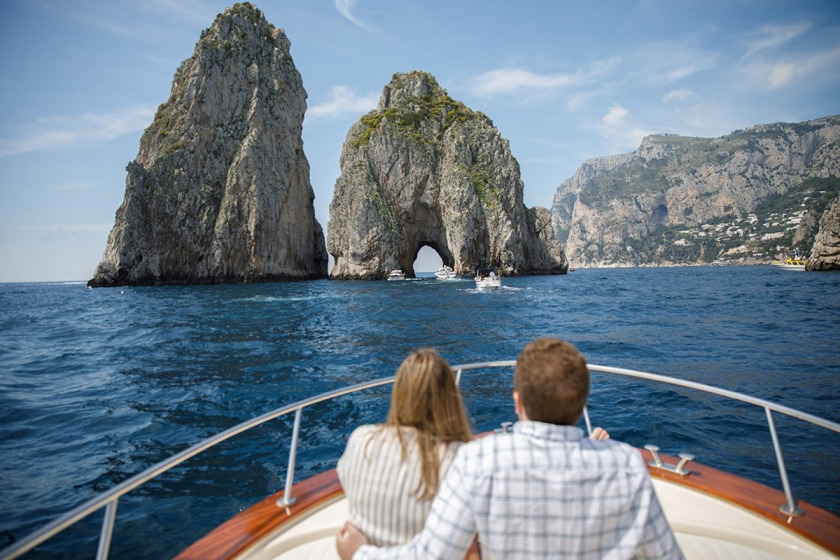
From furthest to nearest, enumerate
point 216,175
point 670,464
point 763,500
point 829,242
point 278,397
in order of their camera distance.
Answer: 1. point 216,175
2. point 829,242
3. point 278,397
4. point 670,464
5. point 763,500

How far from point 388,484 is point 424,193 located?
243ft

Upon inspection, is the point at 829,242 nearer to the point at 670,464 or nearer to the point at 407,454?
the point at 670,464

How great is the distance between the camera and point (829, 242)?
2103 inches

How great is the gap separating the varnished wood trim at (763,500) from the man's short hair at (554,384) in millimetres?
2430

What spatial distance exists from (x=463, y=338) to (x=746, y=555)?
1419 cm

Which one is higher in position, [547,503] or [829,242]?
[829,242]

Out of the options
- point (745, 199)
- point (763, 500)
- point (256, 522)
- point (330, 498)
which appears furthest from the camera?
point (745, 199)

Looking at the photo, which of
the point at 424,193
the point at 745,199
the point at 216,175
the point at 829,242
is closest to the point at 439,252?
the point at 424,193

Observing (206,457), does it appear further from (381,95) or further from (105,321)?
(381,95)

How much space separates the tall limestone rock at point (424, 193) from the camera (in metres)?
70.2

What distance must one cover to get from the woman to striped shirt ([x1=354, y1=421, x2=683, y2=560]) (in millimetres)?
262

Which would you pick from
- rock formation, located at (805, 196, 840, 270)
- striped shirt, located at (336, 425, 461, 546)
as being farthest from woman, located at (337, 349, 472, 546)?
rock formation, located at (805, 196, 840, 270)

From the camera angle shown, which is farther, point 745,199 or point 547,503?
point 745,199

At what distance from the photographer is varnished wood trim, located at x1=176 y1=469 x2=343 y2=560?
101 inches
